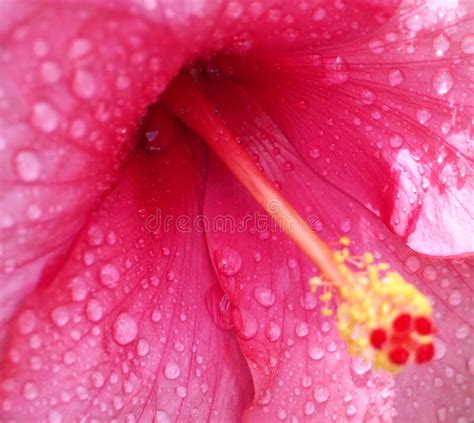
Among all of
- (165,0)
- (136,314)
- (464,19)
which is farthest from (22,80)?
(464,19)

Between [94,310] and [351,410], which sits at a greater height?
[94,310]

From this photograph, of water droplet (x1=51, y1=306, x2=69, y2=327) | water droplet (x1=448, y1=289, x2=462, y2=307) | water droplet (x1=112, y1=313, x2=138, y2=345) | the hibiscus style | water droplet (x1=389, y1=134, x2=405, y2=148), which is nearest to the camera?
the hibiscus style

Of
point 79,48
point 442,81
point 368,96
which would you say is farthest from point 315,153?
point 79,48

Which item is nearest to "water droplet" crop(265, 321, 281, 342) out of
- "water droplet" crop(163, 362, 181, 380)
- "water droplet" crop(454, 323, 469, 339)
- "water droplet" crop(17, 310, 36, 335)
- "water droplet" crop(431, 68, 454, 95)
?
"water droplet" crop(163, 362, 181, 380)

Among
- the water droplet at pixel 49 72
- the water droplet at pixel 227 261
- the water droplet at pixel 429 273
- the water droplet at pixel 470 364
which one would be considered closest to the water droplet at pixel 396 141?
the water droplet at pixel 429 273

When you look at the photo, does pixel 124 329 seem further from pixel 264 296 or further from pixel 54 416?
pixel 264 296

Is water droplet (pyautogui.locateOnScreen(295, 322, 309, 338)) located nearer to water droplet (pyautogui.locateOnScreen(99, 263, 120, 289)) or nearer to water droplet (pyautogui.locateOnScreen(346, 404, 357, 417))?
water droplet (pyautogui.locateOnScreen(346, 404, 357, 417))

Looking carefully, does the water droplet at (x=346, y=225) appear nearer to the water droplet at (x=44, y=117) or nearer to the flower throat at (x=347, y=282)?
the flower throat at (x=347, y=282)
